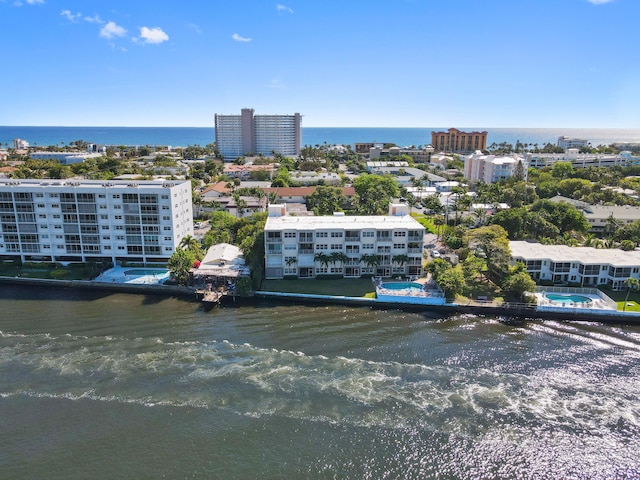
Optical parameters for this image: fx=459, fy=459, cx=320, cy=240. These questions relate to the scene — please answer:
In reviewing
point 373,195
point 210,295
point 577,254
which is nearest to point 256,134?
point 373,195

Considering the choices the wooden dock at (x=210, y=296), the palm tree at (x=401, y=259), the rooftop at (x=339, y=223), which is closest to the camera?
the wooden dock at (x=210, y=296)

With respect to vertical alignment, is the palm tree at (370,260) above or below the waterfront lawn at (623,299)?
above

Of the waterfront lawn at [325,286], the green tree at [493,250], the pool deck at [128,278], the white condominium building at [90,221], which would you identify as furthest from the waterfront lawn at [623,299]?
the white condominium building at [90,221]

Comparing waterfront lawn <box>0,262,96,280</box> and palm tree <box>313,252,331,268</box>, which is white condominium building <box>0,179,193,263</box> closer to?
waterfront lawn <box>0,262,96,280</box>

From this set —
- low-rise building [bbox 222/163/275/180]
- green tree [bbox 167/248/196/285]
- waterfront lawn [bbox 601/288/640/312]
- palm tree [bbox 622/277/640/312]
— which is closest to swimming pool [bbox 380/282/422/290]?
waterfront lawn [bbox 601/288/640/312]

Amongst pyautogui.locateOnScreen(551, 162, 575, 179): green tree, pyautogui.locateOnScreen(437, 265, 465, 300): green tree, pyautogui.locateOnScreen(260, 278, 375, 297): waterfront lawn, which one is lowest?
pyautogui.locateOnScreen(260, 278, 375, 297): waterfront lawn

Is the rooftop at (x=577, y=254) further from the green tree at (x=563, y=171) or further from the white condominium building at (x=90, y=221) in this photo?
the green tree at (x=563, y=171)

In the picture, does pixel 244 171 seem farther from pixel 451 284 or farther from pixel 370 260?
pixel 451 284
